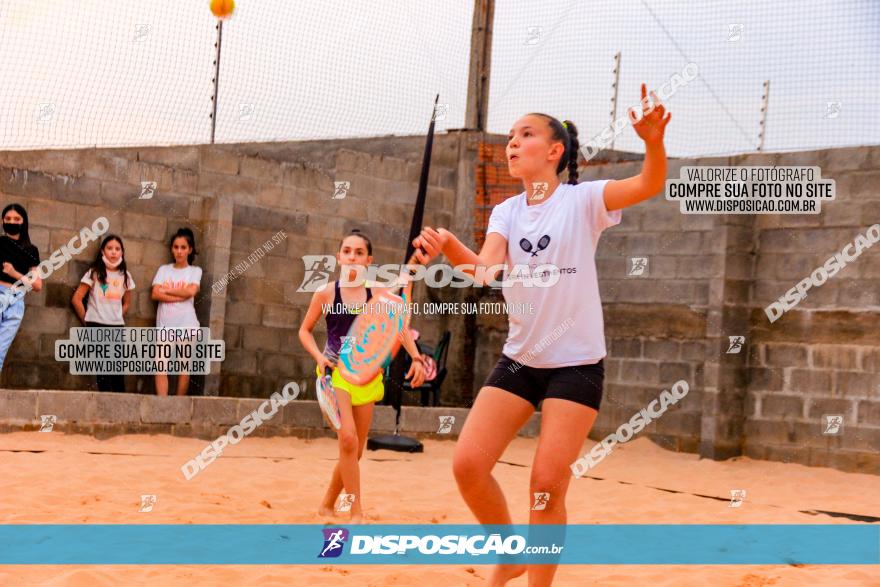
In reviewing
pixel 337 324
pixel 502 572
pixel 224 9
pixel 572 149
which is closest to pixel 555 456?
pixel 502 572

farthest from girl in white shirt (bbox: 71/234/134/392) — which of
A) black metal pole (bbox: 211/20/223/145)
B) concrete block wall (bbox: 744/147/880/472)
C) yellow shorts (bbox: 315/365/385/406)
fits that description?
concrete block wall (bbox: 744/147/880/472)

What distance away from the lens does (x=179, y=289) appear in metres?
10.3

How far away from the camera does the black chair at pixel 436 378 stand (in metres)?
11.0

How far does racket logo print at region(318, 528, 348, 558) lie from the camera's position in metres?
5.07

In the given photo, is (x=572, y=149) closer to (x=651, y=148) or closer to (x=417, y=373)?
(x=651, y=148)

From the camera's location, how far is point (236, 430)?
31.2 feet

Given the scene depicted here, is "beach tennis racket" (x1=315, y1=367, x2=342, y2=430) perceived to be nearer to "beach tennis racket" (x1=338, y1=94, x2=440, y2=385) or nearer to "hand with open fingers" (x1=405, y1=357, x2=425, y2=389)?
"beach tennis racket" (x1=338, y1=94, x2=440, y2=385)

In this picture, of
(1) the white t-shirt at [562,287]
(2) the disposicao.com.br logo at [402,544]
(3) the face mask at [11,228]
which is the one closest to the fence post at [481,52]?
(3) the face mask at [11,228]

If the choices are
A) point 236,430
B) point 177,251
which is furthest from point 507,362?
point 177,251

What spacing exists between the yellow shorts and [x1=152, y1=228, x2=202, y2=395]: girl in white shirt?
4.67m

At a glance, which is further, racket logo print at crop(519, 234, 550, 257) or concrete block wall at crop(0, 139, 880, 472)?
concrete block wall at crop(0, 139, 880, 472)

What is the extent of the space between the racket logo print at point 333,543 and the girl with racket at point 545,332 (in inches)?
53.0

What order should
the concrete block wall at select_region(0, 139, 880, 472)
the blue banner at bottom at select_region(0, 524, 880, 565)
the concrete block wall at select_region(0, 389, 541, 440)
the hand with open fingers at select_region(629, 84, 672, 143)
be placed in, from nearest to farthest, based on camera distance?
1. the hand with open fingers at select_region(629, 84, 672, 143)
2. the blue banner at bottom at select_region(0, 524, 880, 565)
3. the concrete block wall at select_region(0, 389, 541, 440)
4. the concrete block wall at select_region(0, 139, 880, 472)

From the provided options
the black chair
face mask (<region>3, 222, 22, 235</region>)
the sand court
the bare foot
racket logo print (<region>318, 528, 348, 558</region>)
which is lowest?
the sand court
